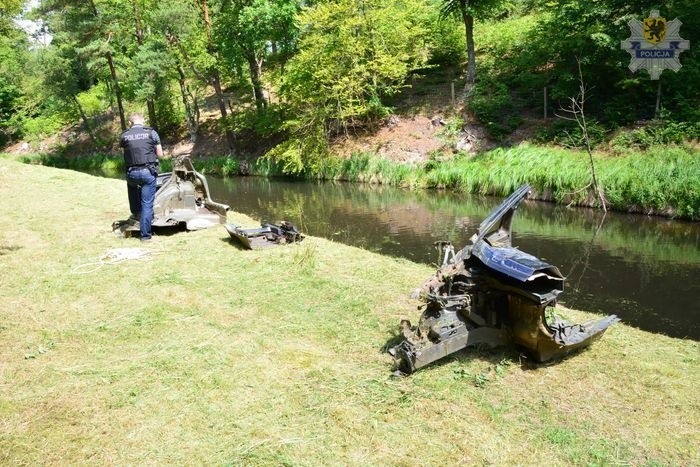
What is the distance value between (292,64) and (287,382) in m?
20.1

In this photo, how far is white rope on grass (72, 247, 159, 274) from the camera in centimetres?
738

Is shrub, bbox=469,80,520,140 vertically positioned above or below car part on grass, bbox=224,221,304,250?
above

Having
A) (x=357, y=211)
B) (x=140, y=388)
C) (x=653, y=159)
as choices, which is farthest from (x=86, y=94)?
(x=140, y=388)

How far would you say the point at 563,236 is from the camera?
440 inches

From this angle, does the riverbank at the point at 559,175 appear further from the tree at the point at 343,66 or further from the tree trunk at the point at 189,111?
the tree trunk at the point at 189,111

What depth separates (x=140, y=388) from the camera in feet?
14.0

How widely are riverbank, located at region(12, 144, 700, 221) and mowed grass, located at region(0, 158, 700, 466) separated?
7.76 metres

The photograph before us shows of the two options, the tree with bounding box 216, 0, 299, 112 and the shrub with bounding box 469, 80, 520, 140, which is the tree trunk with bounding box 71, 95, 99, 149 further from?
the shrub with bounding box 469, 80, 520, 140

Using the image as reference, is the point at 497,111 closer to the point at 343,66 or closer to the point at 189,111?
the point at 343,66

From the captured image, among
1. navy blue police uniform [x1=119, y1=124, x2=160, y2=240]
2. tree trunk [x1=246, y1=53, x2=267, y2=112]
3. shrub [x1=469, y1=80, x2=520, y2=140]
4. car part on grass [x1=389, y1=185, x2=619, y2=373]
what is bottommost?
car part on grass [x1=389, y1=185, x2=619, y2=373]

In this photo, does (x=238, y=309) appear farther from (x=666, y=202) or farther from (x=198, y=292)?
(x=666, y=202)

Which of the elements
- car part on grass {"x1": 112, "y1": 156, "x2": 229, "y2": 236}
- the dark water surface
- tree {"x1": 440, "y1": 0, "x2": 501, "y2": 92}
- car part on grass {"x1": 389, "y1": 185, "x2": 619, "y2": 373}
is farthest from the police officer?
tree {"x1": 440, "y1": 0, "x2": 501, "y2": 92}

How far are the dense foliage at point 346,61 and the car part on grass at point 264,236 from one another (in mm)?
7018

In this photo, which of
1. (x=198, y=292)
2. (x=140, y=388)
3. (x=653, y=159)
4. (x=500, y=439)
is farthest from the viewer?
(x=653, y=159)
